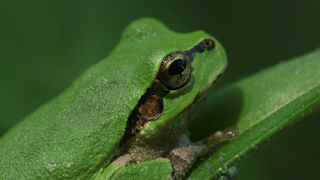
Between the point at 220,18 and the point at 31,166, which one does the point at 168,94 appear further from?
the point at 220,18

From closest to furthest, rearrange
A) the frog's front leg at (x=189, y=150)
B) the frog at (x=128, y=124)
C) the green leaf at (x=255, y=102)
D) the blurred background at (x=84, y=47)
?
the green leaf at (x=255, y=102) < the frog at (x=128, y=124) < the frog's front leg at (x=189, y=150) < the blurred background at (x=84, y=47)

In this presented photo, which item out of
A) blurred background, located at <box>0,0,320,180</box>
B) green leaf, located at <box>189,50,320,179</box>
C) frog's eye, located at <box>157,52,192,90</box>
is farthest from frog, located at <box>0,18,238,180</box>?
blurred background, located at <box>0,0,320,180</box>

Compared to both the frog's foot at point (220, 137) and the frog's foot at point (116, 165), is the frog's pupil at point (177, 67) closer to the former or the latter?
the frog's foot at point (220, 137)

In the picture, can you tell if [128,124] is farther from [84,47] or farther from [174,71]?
[84,47]

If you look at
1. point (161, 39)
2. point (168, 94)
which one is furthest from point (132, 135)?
point (161, 39)

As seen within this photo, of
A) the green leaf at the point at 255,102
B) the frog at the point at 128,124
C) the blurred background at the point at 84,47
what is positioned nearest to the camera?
the green leaf at the point at 255,102

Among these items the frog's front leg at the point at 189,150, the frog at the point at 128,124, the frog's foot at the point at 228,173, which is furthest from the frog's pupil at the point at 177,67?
the frog's foot at the point at 228,173
